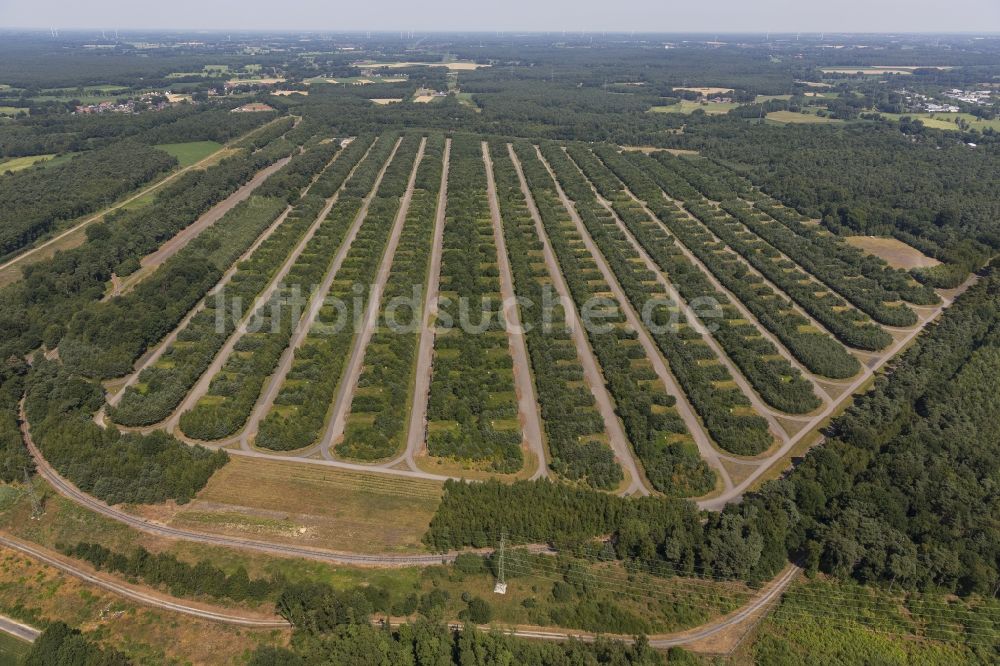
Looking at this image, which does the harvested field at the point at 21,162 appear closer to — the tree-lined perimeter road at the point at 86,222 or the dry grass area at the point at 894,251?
the tree-lined perimeter road at the point at 86,222

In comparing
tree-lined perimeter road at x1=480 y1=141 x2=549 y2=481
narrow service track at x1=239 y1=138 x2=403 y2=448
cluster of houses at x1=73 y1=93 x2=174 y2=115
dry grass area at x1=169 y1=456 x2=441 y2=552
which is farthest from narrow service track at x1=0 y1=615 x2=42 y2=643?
cluster of houses at x1=73 y1=93 x2=174 y2=115

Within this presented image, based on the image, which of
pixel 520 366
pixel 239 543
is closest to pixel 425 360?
pixel 520 366

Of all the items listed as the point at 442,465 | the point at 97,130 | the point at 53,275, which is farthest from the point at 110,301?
the point at 97,130

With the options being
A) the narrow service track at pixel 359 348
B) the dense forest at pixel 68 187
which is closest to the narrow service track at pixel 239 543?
the narrow service track at pixel 359 348

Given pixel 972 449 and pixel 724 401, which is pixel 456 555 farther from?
pixel 972 449

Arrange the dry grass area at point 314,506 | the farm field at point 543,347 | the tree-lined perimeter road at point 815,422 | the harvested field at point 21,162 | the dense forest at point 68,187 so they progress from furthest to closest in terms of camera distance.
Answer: the harvested field at point 21,162, the dense forest at point 68,187, the farm field at point 543,347, the tree-lined perimeter road at point 815,422, the dry grass area at point 314,506

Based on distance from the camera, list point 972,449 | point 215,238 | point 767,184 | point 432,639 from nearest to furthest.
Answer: point 432,639 < point 972,449 < point 215,238 < point 767,184
